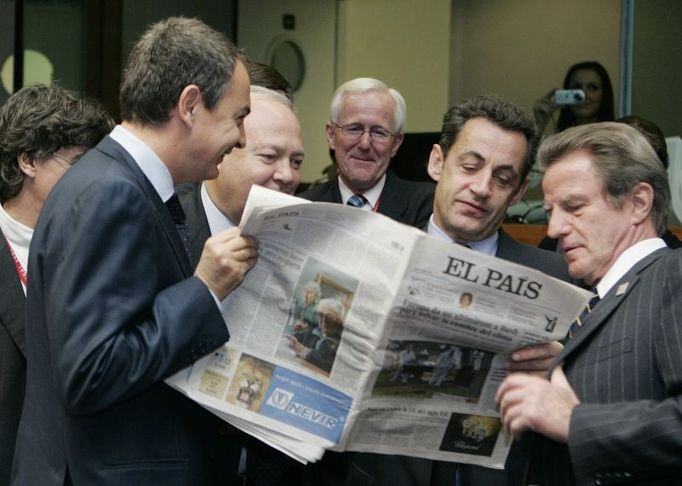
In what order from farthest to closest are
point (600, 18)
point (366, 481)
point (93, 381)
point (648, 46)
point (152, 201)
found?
point (600, 18), point (648, 46), point (366, 481), point (152, 201), point (93, 381)

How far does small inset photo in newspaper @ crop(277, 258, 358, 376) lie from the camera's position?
73.7 inches

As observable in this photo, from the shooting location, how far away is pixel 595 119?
6562 mm

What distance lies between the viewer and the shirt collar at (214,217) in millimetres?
2635

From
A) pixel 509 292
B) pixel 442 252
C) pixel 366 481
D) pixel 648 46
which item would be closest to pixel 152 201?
pixel 442 252

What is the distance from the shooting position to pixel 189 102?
196 cm

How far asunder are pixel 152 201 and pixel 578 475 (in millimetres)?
896

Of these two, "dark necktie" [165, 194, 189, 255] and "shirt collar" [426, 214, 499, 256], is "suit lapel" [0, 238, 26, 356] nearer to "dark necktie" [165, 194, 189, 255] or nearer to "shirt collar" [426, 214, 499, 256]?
"dark necktie" [165, 194, 189, 255]

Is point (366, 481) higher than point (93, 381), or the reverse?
point (93, 381)

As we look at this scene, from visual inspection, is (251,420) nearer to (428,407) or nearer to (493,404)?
(428,407)

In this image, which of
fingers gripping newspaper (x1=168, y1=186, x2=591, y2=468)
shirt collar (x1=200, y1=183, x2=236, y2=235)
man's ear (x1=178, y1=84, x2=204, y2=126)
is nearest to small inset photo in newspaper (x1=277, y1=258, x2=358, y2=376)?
fingers gripping newspaper (x1=168, y1=186, x2=591, y2=468)

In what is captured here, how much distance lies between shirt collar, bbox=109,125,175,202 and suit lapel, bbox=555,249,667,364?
82 cm

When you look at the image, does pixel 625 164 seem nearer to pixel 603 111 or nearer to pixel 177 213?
pixel 177 213

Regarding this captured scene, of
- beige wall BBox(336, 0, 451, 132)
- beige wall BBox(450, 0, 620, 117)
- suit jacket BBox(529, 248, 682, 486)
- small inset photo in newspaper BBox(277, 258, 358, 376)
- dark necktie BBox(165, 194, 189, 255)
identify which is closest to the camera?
suit jacket BBox(529, 248, 682, 486)

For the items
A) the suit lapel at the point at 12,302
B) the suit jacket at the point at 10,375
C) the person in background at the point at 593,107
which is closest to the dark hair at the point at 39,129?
the suit lapel at the point at 12,302
